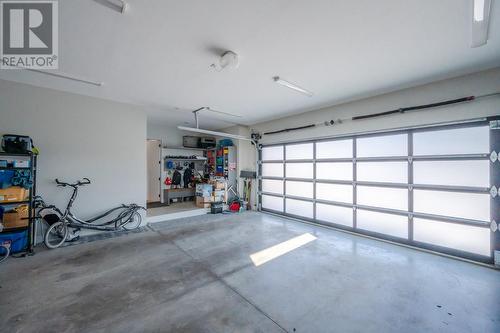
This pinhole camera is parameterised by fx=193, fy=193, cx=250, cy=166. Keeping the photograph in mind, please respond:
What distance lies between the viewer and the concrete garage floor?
175 cm

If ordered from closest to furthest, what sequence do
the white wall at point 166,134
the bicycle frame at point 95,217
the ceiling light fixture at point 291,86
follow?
the ceiling light fixture at point 291,86, the bicycle frame at point 95,217, the white wall at point 166,134

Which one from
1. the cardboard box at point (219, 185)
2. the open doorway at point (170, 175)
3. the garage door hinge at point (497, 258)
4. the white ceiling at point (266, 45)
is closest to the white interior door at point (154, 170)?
the open doorway at point (170, 175)

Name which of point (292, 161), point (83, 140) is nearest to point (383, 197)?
point (292, 161)

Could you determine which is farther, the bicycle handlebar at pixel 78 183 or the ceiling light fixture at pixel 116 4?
the bicycle handlebar at pixel 78 183

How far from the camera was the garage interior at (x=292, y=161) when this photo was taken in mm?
1842

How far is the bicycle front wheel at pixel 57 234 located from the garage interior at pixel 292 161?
27 millimetres

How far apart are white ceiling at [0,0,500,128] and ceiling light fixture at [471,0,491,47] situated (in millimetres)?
51

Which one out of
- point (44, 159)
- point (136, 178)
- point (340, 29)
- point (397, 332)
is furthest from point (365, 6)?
point (44, 159)

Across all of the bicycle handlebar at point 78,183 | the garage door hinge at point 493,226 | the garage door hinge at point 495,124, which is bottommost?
the garage door hinge at point 493,226

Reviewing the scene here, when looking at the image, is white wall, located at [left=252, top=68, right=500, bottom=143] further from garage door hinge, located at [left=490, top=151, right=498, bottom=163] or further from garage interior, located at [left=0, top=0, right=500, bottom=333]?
garage door hinge, located at [left=490, top=151, right=498, bottom=163]

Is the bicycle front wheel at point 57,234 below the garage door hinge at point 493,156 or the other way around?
below

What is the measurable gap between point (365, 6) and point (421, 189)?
3.22 m

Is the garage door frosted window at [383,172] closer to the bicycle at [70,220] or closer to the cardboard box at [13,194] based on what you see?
the bicycle at [70,220]

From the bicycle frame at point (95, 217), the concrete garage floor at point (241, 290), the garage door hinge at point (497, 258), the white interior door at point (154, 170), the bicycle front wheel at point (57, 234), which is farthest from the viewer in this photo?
the white interior door at point (154, 170)
